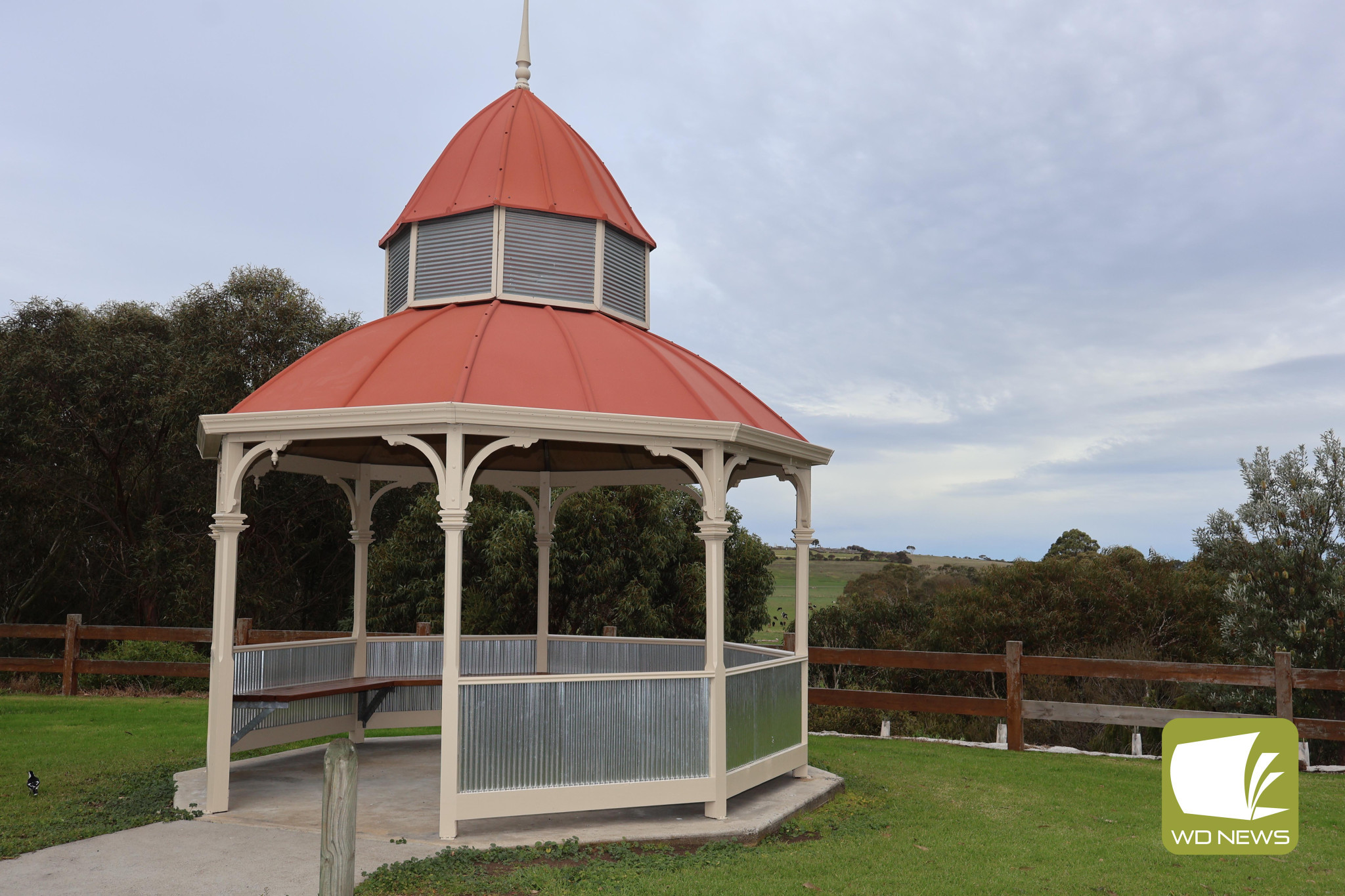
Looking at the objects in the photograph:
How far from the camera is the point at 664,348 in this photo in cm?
988

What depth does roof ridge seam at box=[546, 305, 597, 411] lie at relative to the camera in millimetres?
8156

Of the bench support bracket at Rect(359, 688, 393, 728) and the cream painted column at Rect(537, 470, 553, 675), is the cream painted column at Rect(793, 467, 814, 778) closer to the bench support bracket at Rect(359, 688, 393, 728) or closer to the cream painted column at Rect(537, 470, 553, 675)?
the cream painted column at Rect(537, 470, 553, 675)

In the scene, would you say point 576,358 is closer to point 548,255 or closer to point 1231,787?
point 548,255

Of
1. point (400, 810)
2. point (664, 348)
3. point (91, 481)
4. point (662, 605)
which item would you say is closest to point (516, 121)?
point (664, 348)

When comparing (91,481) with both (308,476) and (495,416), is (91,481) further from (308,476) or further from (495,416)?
(495,416)

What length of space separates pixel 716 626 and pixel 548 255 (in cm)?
423

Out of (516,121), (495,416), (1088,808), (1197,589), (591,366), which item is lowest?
(1088,808)

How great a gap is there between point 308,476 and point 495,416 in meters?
16.1

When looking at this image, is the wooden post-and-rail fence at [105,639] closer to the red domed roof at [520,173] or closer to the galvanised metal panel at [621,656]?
the galvanised metal panel at [621,656]

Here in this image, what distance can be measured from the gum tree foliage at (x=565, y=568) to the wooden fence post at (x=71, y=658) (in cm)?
616

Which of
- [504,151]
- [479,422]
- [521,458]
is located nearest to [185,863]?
[479,422]

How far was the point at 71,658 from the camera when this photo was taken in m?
15.6

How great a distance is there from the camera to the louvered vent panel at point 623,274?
408 inches

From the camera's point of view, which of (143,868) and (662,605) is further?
(662,605)
